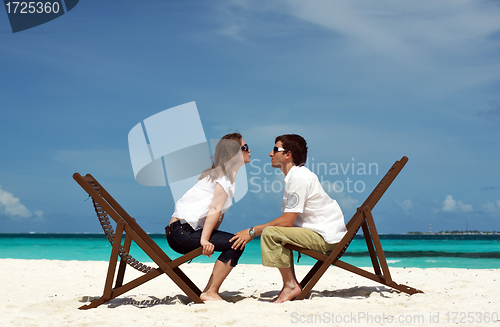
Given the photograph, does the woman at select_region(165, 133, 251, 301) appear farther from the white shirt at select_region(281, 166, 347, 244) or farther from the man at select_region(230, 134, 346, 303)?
the white shirt at select_region(281, 166, 347, 244)

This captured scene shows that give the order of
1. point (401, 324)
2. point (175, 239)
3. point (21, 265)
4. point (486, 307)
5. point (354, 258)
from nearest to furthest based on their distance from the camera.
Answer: point (401, 324) < point (486, 307) < point (175, 239) < point (21, 265) < point (354, 258)

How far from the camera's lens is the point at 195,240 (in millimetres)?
4141

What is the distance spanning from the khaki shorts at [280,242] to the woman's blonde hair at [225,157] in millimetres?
653

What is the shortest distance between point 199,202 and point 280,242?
0.89 metres

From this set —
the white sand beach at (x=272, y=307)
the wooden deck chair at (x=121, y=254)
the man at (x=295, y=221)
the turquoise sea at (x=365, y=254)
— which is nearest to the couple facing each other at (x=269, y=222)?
the man at (x=295, y=221)

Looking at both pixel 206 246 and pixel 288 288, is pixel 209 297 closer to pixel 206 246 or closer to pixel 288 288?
pixel 206 246

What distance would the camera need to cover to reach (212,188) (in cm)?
425

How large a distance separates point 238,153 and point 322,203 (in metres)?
0.98

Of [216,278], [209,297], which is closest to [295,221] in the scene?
[216,278]

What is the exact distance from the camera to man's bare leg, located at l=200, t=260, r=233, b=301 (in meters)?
4.14

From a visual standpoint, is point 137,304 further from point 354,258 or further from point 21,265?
point 354,258

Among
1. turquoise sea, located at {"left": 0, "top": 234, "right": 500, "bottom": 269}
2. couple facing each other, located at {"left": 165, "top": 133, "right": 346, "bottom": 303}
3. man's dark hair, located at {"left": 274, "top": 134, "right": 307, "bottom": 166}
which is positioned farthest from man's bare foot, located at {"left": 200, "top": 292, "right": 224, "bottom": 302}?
turquoise sea, located at {"left": 0, "top": 234, "right": 500, "bottom": 269}

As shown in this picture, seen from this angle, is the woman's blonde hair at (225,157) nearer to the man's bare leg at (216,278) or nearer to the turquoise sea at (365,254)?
the man's bare leg at (216,278)

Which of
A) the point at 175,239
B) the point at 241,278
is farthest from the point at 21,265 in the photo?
the point at 175,239
